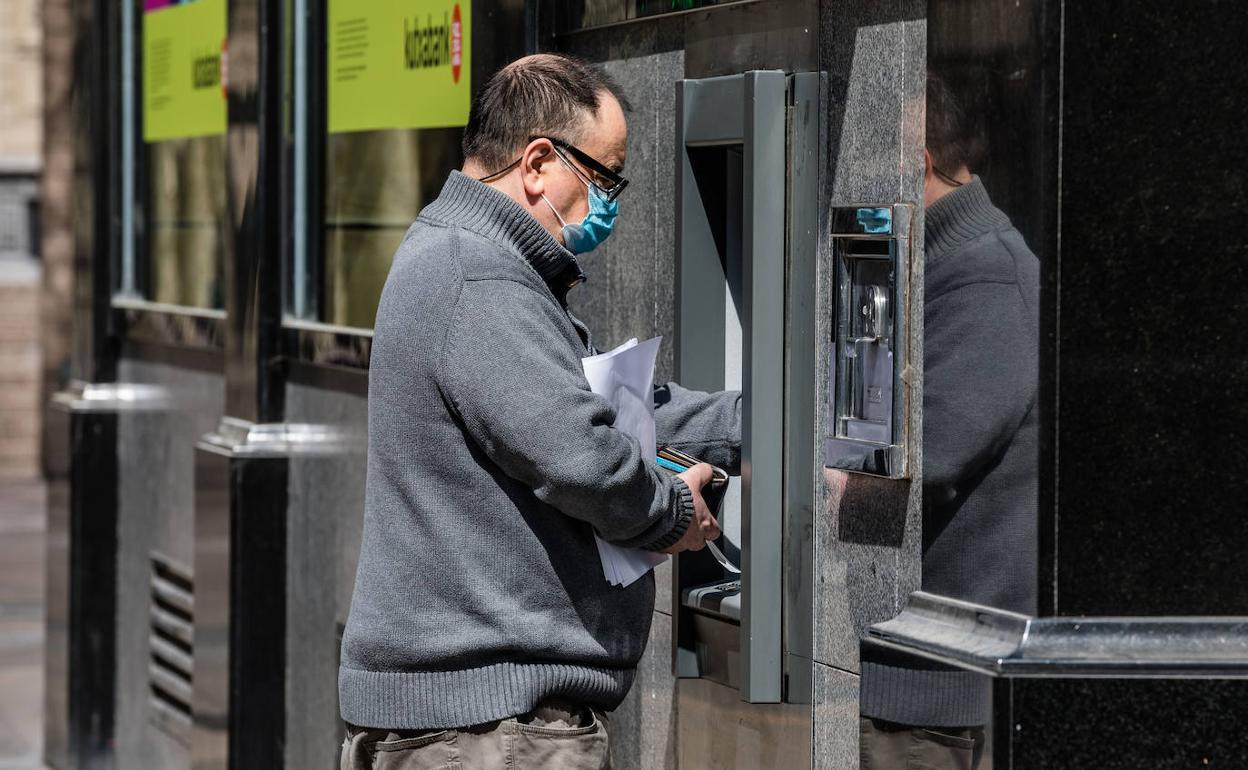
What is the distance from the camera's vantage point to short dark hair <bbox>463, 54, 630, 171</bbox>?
3.18 meters

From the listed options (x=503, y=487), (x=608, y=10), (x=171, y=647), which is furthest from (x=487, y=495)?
(x=171, y=647)

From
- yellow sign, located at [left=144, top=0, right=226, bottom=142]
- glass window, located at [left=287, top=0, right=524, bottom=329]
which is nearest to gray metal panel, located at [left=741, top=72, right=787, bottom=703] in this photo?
glass window, located at [left=287, top=0, right=524, bottom=329]

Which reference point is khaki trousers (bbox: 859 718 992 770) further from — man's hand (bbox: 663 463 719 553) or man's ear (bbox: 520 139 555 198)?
man's ear (bbox: 520 139 555 198)

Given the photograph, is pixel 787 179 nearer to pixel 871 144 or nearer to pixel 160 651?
pixel 871 144

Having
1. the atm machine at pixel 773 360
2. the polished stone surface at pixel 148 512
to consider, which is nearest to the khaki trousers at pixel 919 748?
the atm machine at pixel 773 360

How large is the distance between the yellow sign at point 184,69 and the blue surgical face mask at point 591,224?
3311 millimetres

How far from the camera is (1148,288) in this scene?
9.30ft

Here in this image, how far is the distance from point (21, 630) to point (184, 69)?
185 inches

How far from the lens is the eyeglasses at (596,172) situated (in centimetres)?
319

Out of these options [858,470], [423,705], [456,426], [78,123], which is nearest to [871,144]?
[858,470]

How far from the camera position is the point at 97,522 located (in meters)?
7.25

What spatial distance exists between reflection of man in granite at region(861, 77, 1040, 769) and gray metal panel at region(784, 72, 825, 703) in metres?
0.37

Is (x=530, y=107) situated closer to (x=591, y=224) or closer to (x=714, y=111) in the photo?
(x=591, y=224)

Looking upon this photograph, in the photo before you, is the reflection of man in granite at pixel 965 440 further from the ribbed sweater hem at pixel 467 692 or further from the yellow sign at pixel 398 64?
the yellow sign at pixel 398 64
